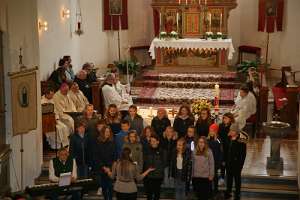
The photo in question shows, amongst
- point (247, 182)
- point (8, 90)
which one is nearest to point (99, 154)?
point (8, 90)

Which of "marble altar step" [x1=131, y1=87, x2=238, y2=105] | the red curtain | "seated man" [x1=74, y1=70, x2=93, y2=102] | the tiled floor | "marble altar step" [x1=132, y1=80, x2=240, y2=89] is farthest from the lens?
the red curtain

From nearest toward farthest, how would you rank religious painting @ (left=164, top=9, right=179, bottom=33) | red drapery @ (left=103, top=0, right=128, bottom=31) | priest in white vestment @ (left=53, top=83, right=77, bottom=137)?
1. priest in white vestment @ (left=53, top=83, right=77, bottom=137)
2. red drapery @ (left=103, top=0, right=128, bottom=31)
3. religious painting @ (left=164, top=9, right=179, bottom=33)

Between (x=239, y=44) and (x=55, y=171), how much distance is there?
15074mm

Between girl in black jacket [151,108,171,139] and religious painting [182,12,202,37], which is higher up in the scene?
religious painting [182,12,202,37]

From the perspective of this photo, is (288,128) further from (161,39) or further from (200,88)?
(161,39)

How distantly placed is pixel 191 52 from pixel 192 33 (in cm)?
107

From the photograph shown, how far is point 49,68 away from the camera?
57.6 ft

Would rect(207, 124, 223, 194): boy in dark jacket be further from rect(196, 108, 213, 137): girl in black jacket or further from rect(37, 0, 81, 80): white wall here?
rect(37, 0, 81, 80): white wall

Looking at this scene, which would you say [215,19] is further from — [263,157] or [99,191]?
[99,191]

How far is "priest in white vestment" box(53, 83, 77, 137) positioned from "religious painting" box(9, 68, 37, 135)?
A: 2077 millimetres

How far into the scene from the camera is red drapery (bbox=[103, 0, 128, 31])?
22.8m

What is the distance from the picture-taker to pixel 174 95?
19.2 meters

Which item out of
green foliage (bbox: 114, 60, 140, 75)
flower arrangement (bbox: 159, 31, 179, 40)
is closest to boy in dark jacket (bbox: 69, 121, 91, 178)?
green foliage (bbox: 114, 60, 140, 75)

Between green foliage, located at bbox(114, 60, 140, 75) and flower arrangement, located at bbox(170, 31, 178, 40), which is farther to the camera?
flower arrangement, located at bbox(170, 31, 178, 40)
